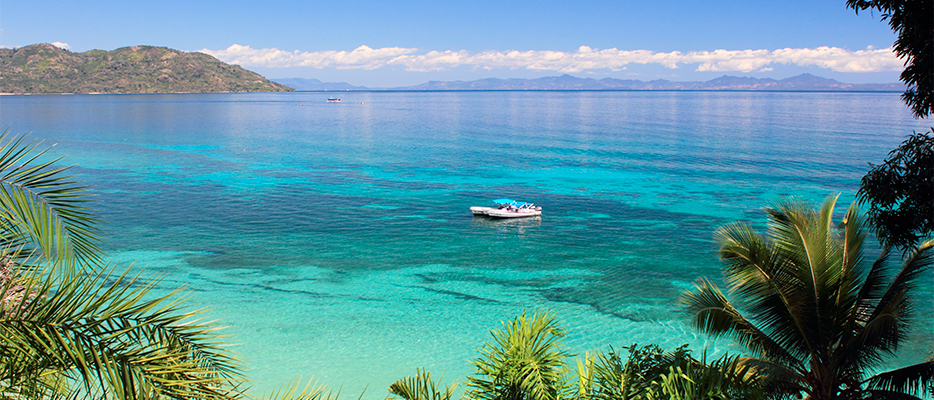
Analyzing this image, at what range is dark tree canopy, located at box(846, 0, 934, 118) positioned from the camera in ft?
30.1

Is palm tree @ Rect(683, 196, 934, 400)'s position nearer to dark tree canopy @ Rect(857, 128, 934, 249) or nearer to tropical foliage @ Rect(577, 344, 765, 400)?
dark tree canopy @ Rect(857, 128, 934, 249)

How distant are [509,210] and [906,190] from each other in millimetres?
30421

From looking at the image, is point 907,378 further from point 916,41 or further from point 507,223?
point 507,223

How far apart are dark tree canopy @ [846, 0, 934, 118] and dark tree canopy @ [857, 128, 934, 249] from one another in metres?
0.66

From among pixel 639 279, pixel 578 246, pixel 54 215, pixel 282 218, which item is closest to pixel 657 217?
pixel 578 246

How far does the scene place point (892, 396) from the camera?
10.2 meters

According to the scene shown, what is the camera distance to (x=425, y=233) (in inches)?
1423

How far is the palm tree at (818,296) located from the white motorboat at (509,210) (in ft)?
90.7

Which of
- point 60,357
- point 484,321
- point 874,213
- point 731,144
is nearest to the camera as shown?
point 60,357

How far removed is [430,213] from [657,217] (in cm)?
1597

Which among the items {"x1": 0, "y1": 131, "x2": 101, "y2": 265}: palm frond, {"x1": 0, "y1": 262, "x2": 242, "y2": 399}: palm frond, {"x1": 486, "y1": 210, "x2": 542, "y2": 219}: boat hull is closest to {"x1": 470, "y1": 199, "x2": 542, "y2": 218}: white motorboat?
{"x1": 486, "y1": 210, "x2": 542, "y2": 219}: boat hull

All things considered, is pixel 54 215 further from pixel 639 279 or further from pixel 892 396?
pixel 639 279

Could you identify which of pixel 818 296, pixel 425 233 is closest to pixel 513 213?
pixel 425 233

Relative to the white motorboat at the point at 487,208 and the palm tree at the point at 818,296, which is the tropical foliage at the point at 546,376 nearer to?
the palm tree at the point at 818,296
